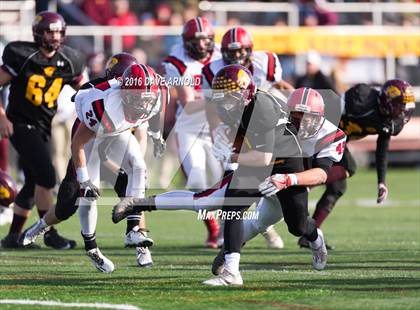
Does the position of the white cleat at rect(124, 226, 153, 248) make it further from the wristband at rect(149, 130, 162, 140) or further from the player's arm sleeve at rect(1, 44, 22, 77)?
the player's arm sleeve at rect(1, 44, 22, 77)

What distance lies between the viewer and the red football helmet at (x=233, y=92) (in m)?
6.63

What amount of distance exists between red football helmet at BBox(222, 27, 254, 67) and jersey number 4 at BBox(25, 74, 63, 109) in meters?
1.47

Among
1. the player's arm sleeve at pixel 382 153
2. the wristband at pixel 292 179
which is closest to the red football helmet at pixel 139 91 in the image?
the wristband at pixel 292 179

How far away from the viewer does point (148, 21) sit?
16.9 meters

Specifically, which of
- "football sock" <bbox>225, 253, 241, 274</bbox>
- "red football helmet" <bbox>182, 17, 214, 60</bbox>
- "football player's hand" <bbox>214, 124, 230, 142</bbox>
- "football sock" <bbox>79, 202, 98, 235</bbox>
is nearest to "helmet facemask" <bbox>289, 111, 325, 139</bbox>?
"football player's hand" <bbox>214, 124, 230, 142</bbox>

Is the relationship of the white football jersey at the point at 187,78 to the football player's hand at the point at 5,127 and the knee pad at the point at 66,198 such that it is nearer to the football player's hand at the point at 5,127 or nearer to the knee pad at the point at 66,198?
the football player's hand at the point at 5,127

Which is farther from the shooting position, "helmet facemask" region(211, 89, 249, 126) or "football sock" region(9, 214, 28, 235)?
"football sock" region(9, 214, 28, 235)

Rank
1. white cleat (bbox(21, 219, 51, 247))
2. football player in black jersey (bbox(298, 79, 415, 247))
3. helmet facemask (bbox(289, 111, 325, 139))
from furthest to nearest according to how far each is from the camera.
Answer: football player in black jersey (bbox(298, 79, 415, 247)), white cleat (bbox(21, 219, 51, 247)), helmet facemask (bbox(289, 111, 325, 139))

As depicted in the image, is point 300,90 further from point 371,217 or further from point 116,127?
point 371,217

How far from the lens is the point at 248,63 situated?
9.22 m

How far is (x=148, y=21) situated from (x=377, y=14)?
422cm

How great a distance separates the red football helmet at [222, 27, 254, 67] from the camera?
9039 mm

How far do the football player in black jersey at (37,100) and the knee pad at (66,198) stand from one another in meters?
1.27

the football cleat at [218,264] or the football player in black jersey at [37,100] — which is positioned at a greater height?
the football player in black jersey at [37,100]
